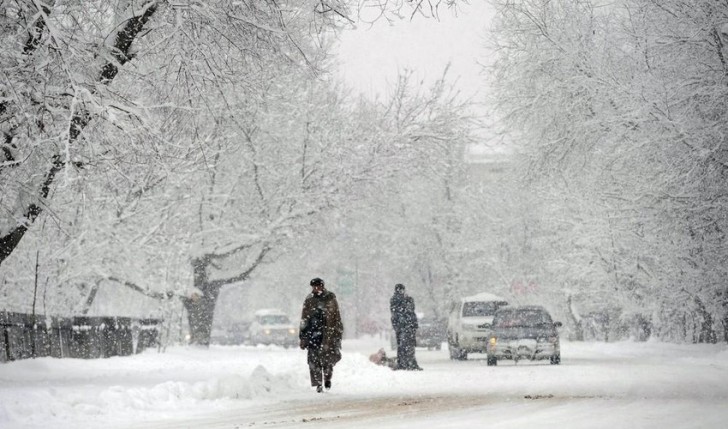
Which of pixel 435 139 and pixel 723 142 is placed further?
pixel 435 139

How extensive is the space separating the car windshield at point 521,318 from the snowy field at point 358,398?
4058 millimetres

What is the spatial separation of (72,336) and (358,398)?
993 centimetres

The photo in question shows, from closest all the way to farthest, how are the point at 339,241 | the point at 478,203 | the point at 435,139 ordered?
the point at 435,139 < the point at 478,203 < the point at 339,241

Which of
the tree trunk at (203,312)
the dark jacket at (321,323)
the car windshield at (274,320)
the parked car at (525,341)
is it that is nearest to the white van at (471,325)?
the parked car at (525,341)

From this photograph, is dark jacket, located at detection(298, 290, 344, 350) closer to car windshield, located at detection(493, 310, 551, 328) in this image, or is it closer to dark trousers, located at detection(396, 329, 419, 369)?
dark trousers, located at detection(396, 329, 419, 369)

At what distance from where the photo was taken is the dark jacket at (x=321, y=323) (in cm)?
1691

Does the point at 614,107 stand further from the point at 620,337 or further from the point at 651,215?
the point at 620,337

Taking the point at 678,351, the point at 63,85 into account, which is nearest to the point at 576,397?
the point at 63,85

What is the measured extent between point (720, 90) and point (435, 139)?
10.6 metres

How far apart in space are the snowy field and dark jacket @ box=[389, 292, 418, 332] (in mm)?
2101

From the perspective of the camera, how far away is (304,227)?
1264 inches

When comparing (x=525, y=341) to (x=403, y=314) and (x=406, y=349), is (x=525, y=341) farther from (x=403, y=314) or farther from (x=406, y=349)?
(x=403, y=314)

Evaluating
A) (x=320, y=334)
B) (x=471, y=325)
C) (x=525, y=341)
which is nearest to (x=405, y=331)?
(x=525, y=341)

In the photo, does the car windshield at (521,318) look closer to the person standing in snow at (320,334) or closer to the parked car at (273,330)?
the person standing in snow at (320,334)
